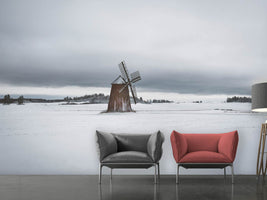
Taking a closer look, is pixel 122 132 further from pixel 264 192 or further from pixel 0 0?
pixel 0 0

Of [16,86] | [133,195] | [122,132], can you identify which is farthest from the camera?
[16,86]

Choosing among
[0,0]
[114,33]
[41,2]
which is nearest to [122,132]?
[114,33]

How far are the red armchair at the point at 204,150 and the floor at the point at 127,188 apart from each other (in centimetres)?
32

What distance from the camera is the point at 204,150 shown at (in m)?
5.51

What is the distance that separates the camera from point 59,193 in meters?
4.45

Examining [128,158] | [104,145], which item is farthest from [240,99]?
[104,145]

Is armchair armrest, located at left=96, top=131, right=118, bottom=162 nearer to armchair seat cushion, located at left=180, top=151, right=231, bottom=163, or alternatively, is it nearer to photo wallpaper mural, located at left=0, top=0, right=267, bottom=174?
photo wallpaper mural, located at left=0, top=0, right=267, bottom=174

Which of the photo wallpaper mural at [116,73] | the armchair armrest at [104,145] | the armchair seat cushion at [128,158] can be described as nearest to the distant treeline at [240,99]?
the photo wallpaper mural at [116,73]

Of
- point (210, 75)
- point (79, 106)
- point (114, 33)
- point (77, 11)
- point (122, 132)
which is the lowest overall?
point (122, 132)

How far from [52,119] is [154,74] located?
2.07 meters

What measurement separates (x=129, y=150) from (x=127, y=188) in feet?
2.83

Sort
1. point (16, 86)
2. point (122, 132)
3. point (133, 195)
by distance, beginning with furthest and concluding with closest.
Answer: point (16, 86), point (122, 132), point (133, 195)

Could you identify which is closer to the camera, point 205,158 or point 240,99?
point 205,158

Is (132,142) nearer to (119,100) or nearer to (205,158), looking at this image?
(119,100)
